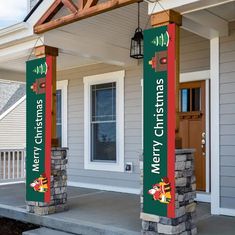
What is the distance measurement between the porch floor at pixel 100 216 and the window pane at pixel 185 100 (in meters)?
1.56

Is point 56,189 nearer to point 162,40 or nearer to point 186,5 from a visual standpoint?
point 162,40

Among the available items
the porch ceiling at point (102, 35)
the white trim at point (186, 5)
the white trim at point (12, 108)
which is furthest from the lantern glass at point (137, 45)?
the white trim at point (12, 108)

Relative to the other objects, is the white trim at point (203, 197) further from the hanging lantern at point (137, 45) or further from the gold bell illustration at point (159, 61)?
the gold bell illustration at point (159, 61)

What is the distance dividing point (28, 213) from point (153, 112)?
103 inches

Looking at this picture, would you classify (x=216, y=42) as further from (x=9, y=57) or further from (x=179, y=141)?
(x=9, y=57)

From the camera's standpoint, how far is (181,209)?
12.6ft

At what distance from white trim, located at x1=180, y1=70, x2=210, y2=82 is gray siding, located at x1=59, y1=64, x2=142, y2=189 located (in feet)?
3.43

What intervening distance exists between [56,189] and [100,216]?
79 cm

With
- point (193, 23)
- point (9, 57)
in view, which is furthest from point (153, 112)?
point (9, 57)

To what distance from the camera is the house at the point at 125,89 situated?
505cm

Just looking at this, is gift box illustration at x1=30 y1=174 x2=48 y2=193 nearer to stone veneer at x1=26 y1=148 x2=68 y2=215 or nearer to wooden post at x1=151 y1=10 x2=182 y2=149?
stone veneer at x1=26 y1=148 x2=68 y2=215

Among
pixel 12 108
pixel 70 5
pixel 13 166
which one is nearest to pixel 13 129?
pixel 12 108

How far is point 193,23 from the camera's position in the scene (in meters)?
4.41

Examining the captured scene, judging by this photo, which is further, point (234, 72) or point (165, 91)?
point (234, 72)
